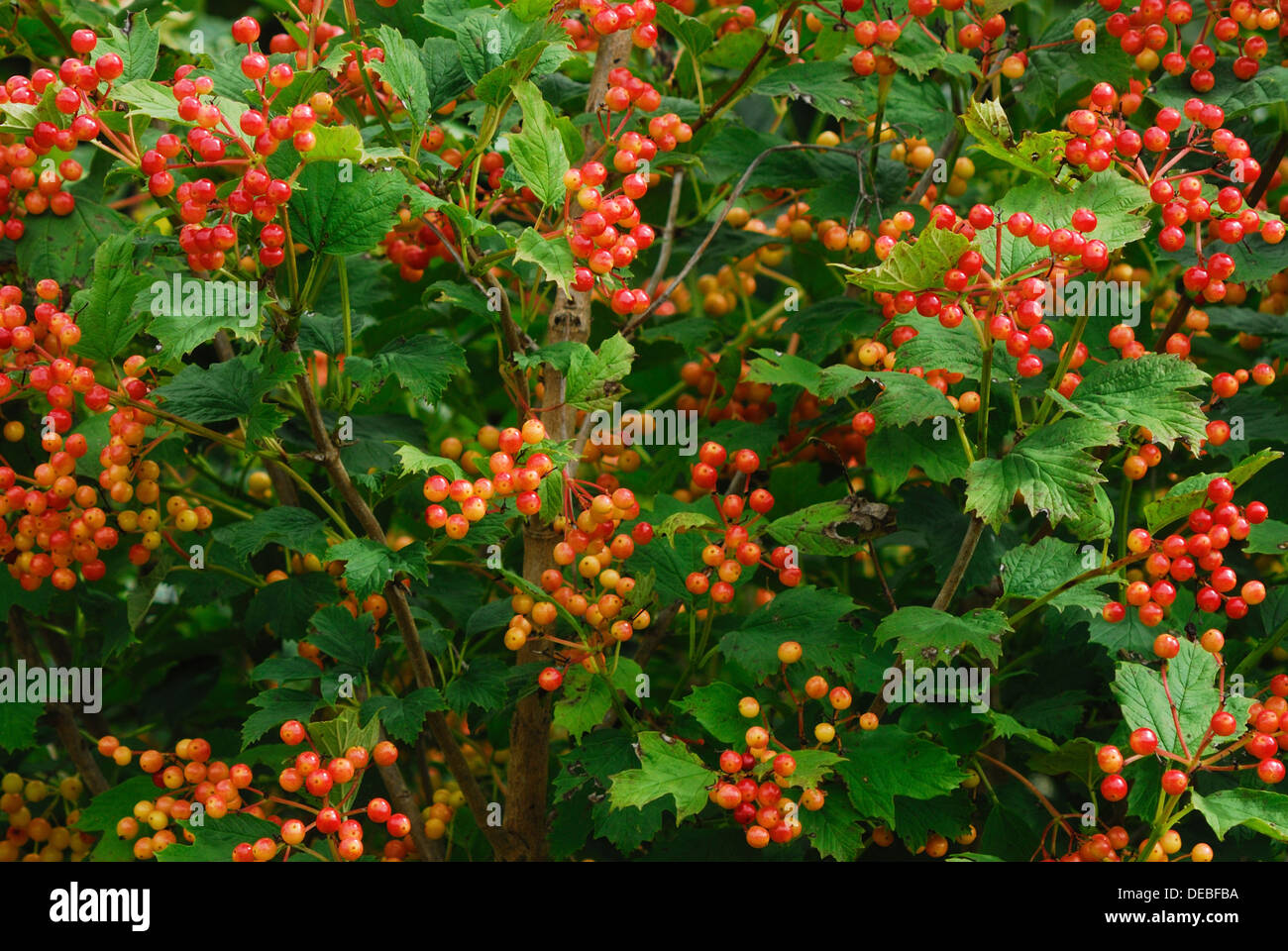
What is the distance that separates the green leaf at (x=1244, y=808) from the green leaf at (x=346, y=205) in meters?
1.22

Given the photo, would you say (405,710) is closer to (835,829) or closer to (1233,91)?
(835,829)

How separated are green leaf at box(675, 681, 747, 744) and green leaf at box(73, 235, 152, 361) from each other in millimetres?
924

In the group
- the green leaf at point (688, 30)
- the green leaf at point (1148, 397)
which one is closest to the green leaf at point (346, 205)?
the green leaf at point (688, 30)

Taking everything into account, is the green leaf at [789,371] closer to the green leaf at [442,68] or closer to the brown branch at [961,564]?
the brown branch at [961,564]

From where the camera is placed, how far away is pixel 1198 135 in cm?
177

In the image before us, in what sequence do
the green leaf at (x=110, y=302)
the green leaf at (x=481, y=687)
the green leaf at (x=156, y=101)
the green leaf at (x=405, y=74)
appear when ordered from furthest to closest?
the green leaf at (x=481, y=687)
the green leaf at (x=110, y=302)
the green leaf at (x=405, y=74)
the green leaf at (x=156, y=101)

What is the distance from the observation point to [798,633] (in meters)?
1.74

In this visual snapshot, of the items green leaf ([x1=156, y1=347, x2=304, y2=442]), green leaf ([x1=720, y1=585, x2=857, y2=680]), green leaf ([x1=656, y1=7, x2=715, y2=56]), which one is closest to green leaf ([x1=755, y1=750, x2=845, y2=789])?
green leaf ([x1=720, y1=585, x2=857, y2=680])

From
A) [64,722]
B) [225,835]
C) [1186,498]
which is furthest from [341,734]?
[1186,498]

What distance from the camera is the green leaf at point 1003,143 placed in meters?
1.48

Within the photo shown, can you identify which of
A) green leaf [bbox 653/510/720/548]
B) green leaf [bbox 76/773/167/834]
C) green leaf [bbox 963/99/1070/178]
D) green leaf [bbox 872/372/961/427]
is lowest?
green leaf [bbox 76/773/167/834]

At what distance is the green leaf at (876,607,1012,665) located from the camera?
59.6 inches

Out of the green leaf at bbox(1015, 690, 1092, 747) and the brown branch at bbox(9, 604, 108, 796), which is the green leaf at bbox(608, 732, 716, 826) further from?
the brown branch at bbox(9, 604, 108, 796)

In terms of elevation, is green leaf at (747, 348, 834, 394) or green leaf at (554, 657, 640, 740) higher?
green leaf at (747, 348, 834, 394)
